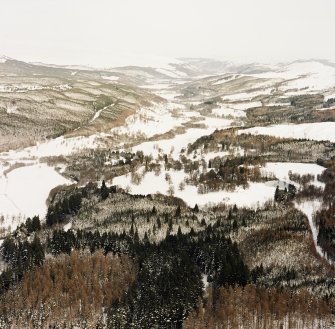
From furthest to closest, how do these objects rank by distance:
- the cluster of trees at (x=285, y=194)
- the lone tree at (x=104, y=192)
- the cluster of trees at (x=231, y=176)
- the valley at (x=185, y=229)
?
the cluster of trees at (x=231, y=176), the lone tree at (x=104, y=192), the cluster of trees at (x=285, y=194), the valley at (x=185, y=229)

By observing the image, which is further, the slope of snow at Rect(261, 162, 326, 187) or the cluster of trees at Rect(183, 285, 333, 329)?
the slope of snow at Rect(261, 162, 326, 187)

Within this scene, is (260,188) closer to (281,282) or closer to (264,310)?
(281,282)

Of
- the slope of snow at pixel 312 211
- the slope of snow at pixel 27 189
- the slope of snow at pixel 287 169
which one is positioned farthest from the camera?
the slope of snow at pixel 287 169

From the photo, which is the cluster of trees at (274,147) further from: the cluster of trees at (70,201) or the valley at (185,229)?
the cluster of trees at (70,201)

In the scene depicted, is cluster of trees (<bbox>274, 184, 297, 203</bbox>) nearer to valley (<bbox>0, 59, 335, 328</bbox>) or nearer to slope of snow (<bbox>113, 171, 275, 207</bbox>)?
valley (<bbox>0, 59, 335, 328</bbox>)

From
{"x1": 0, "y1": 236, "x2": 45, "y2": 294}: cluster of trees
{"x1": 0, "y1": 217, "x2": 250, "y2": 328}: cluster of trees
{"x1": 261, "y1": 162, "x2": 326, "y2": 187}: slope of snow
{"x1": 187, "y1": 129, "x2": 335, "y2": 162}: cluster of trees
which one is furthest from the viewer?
{"x1": 187, "y1": 129, "x2": 335, "y2": 162}: cluster of trees

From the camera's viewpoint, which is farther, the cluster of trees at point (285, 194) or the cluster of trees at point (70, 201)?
the cluster of trees at point (285, 194)

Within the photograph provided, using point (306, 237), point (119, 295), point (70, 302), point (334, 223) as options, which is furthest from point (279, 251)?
point (70, 302)

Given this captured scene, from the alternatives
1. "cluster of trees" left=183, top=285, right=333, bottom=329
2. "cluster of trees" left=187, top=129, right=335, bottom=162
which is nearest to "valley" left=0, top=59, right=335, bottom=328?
"cluster of trees" left=183, top=285, right=333, bottom=329

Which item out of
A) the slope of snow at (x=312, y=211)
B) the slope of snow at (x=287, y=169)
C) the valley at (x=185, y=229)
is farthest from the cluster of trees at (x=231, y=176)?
the slope of snow at (x=312, y=211)
